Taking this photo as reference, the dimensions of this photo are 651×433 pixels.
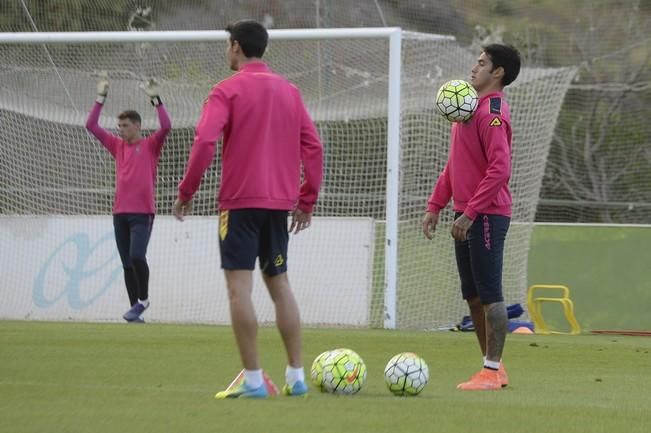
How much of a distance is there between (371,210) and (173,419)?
9.16m

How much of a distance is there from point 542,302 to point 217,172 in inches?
159

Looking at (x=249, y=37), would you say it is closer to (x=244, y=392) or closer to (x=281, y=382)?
(x=244, y=392)

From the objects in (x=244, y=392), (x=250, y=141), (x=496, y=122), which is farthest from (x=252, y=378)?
(x=496, y=122)

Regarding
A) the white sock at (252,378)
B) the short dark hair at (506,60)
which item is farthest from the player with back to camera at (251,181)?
the short dark hair at (506,60)

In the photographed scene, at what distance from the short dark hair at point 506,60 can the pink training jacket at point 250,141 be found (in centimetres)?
158

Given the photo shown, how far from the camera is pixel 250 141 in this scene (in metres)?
6.21

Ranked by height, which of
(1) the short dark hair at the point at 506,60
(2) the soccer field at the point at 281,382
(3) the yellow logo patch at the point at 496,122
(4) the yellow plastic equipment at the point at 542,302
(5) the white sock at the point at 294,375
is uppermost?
(1) the short dark hair at the point at 506,60

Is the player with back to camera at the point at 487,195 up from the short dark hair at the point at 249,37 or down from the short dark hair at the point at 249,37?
down

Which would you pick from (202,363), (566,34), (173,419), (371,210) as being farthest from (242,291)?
(566,34)

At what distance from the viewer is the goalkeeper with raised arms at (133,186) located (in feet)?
40.5

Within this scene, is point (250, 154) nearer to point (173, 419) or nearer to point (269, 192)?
point (269, 192)

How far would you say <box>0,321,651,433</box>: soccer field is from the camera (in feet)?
17.5

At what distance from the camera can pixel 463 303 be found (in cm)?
1383

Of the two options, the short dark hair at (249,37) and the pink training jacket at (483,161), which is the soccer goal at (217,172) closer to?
the pink training jacket at (483,161)
